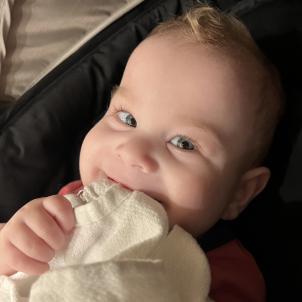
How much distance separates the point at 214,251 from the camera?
3.13 feet

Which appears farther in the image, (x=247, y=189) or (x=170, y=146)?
(x=247, y=189)

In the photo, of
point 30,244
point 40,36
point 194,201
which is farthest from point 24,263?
point 40,36

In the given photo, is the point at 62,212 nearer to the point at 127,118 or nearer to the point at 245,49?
the point at 127,118

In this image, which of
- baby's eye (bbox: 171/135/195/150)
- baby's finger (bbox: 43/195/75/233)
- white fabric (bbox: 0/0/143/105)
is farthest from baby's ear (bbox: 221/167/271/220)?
white fabric (bbox: 0/0/143/105)

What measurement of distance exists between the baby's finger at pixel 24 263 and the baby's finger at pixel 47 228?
0.10 ft

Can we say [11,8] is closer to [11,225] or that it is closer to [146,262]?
[11,225]

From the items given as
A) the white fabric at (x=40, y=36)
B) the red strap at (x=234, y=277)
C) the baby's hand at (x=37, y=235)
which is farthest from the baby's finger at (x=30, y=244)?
the white fabric at (x=40, y=36)

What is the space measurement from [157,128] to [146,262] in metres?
0.24

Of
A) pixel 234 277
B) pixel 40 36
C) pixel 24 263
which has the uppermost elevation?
pixel 40 36

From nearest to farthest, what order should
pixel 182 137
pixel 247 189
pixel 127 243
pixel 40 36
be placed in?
A: pixel 127 243 < pixel 182 137 < pixel 247 189 < pixel 40 36

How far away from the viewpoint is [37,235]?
Result: 0.76 metres

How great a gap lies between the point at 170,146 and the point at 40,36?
1.68 ft

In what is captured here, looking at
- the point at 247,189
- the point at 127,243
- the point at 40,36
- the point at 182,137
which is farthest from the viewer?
the point at 40,36

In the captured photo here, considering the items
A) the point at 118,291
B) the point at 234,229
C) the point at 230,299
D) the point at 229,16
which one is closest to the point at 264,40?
the point at 229,16
